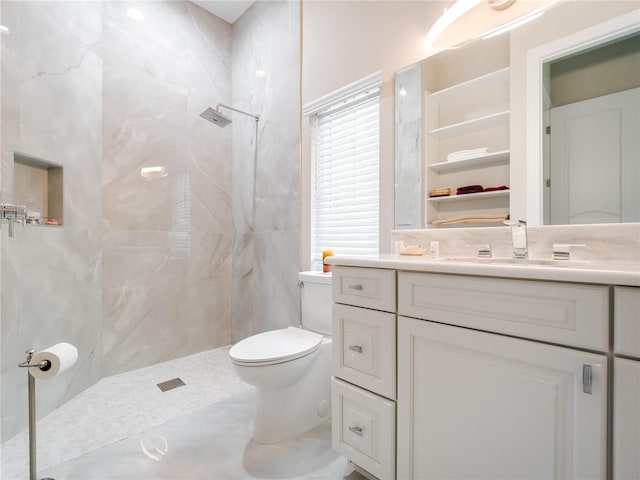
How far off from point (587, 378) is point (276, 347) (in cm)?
118

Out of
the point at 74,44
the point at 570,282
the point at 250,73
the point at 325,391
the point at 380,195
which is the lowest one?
the point at 325,391

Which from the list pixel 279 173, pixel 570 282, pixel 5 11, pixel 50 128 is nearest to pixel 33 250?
pixel 50 128

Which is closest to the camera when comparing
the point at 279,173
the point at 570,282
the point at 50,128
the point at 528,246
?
the point at 570,282

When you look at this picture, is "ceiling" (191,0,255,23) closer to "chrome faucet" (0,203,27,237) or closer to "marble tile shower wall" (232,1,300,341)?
"marble tile shower wall" (232,1,300,341)

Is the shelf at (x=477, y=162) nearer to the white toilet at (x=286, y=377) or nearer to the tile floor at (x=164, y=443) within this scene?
the white toilet at (x=286, y=377)

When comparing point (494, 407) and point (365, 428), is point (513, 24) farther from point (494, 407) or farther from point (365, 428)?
point (365, 428)

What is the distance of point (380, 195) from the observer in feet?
5.85

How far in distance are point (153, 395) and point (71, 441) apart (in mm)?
487

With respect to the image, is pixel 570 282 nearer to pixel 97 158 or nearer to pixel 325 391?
pixel 325 391

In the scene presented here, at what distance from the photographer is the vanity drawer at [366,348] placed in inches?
42.2

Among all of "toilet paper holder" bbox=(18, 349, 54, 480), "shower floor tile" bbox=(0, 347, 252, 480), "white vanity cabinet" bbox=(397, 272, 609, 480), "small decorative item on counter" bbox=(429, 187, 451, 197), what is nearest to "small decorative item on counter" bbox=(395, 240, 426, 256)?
"small decorative item on counter" bbox=(429, 187, 451, 197)

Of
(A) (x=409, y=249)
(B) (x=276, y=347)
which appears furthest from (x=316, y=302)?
(A) (x=409, y=249)

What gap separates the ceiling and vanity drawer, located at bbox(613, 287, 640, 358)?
316 centimetres

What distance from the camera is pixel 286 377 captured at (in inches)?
57.4
